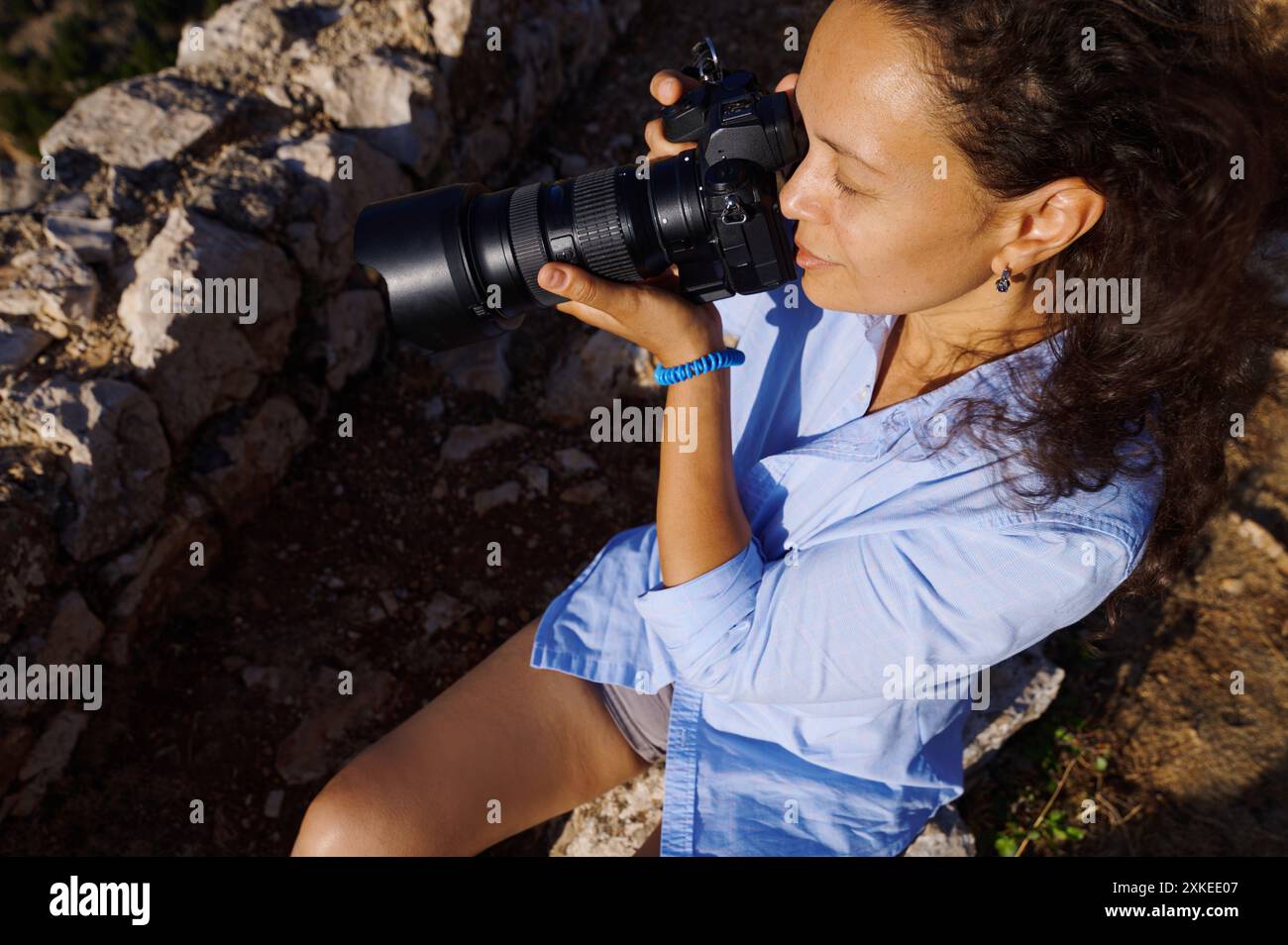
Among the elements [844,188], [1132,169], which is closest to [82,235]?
[844,188]

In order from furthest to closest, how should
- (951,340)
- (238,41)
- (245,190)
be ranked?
1. (238,41)
2. (245,190)
3. (951,340)

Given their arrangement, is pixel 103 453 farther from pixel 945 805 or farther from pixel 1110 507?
pixel 945 805

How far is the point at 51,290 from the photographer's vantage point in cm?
224

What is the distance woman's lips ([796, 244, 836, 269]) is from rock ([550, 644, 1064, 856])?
1242 mm

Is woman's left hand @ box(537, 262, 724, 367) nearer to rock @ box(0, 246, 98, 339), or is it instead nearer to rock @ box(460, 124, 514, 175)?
rock @ box(0, 246, 98, 339)

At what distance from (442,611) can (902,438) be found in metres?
1.49

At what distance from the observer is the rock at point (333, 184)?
261cm

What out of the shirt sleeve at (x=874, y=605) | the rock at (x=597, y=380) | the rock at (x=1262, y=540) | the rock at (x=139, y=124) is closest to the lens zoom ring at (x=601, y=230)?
the shirt sleeve at (x=874, y=605)

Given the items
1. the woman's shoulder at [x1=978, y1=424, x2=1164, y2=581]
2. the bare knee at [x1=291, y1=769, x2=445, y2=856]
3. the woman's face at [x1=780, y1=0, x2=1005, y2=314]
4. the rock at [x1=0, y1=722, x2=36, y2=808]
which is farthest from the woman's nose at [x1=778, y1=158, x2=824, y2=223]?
the rock at [x1=0, y1=722, x2=36, y2=808]

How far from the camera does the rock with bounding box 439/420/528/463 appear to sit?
2848 mm

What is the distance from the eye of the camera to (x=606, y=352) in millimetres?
2982

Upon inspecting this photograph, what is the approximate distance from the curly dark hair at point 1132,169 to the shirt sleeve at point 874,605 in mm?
129

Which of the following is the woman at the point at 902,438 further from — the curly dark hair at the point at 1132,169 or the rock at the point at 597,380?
the rock at the point at 597,380
